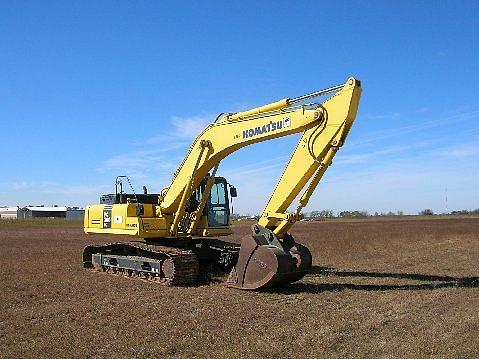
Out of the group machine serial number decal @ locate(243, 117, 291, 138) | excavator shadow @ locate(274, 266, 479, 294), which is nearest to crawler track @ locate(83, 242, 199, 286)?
excavator shadow @ locate(274, 266, 479, 294)

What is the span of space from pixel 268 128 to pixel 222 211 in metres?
4.26

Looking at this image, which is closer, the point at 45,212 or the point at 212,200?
the point at 212,200

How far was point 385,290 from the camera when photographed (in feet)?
44.8

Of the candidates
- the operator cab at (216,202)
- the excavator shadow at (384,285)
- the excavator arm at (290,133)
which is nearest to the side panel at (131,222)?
the operator cab at (216,202)

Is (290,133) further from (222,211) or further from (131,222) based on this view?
(131,222)

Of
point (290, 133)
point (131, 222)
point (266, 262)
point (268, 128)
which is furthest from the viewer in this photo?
point (131, 222)

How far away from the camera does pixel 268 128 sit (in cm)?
1391

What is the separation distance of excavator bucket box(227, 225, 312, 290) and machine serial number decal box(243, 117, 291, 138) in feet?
7.66

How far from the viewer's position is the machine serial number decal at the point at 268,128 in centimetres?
1357

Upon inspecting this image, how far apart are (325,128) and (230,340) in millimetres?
6199

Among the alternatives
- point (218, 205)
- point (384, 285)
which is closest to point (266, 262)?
point (384, 285)

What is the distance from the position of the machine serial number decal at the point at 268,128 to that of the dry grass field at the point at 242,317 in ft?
12.8

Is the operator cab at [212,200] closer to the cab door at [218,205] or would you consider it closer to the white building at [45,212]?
the cab door at [218,205]

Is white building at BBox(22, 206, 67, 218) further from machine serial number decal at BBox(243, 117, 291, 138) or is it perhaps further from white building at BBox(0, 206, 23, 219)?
machine serial number decal at BBox(243, 117, 291, 138)
